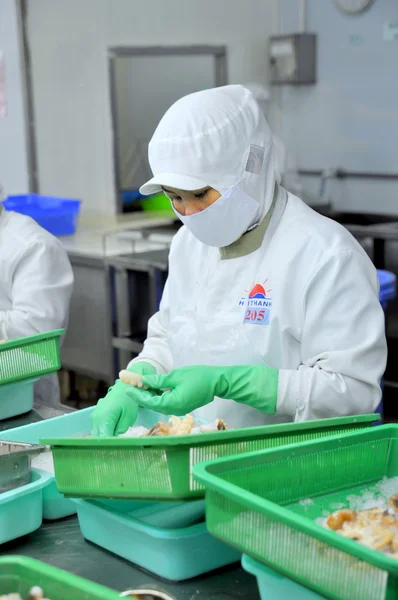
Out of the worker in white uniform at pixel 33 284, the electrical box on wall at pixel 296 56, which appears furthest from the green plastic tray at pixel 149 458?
the electrical box on wall at pixel 296 56

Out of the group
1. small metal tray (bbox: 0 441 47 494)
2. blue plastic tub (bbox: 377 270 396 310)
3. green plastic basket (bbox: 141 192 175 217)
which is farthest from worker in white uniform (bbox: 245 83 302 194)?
small metal tray (bbox: 0 441 47 494)

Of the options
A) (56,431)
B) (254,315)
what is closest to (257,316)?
(254,315)

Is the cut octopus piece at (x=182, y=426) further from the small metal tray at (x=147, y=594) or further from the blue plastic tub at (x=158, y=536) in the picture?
the small metal tray at (x=147, y=594)

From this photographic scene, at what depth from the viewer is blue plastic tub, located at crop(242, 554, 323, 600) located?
1111mm

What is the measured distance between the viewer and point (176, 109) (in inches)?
71.7

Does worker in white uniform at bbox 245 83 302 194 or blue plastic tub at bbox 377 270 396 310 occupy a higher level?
worker in white uniform at bbox 245 83 302 194

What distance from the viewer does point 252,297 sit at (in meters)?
1.89

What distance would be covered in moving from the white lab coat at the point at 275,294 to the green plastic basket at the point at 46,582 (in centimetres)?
75

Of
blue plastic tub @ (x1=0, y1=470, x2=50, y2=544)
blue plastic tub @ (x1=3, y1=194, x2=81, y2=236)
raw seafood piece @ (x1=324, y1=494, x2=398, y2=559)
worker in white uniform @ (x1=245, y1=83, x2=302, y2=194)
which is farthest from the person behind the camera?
worker in white uniform @ (x1=245, y1=83, x2=302, y2=194)

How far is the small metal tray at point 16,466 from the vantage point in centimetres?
150

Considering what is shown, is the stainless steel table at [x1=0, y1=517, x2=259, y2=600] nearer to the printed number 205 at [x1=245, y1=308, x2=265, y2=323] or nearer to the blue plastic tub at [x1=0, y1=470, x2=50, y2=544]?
the blue plastic tub at [x1=0, y1=470, x2=50, y2=544]

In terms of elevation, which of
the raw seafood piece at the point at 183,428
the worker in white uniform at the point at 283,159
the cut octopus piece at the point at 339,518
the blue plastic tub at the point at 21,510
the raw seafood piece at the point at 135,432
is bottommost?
the blue plastic tub at the point at 21,510

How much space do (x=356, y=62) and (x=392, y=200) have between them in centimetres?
92

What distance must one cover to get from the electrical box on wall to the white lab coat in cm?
386
